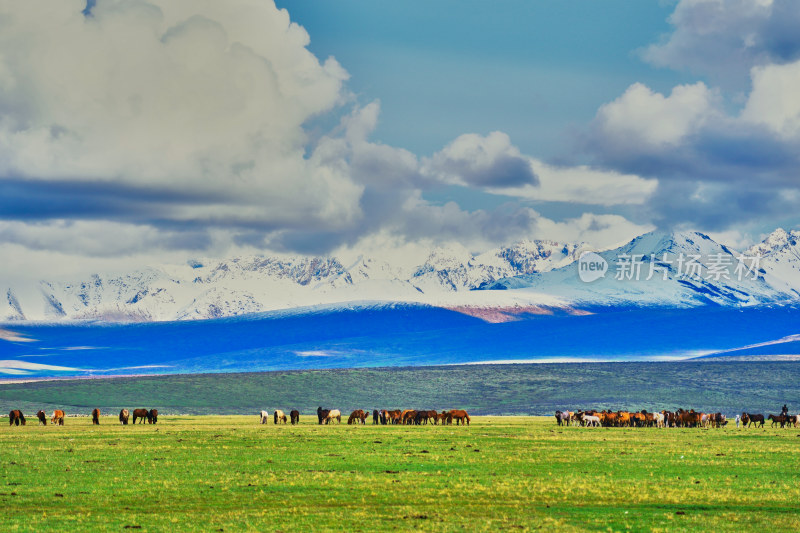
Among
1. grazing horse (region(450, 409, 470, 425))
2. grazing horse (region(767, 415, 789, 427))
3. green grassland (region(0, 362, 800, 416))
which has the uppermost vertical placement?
green grassland (region(0, 362, 800, 416))

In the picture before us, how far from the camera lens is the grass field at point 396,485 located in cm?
2835

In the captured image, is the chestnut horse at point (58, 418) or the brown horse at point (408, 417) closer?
the chestnut horse at point (58, 418)

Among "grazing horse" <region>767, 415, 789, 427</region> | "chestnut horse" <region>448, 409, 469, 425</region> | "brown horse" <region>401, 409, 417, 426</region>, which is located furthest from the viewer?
"brown horse" <region>401, 409, 417, 426</region>

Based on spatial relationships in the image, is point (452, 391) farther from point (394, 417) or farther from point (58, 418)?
point (58, 418)

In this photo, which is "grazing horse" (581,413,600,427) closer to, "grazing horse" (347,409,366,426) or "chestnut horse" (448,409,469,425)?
"chestnut horse" (448,409,469,425)

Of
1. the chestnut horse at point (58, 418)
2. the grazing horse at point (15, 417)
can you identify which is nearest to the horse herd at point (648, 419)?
the chestnut horse at point (58, 418)

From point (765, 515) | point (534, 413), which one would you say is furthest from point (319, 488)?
point (534, 413)

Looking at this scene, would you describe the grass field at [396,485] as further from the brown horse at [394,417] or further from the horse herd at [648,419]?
the brown horse at [394,417]

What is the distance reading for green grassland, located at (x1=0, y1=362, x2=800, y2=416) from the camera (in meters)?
143

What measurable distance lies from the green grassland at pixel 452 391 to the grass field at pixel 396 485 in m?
77.2

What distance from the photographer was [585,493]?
34000 mm

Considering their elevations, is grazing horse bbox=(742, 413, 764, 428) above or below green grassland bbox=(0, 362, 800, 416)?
below

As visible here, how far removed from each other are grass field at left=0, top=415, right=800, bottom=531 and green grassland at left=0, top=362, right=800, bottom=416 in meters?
77.2

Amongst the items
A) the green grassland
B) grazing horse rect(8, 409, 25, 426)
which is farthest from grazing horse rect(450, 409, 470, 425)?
the green grassland
